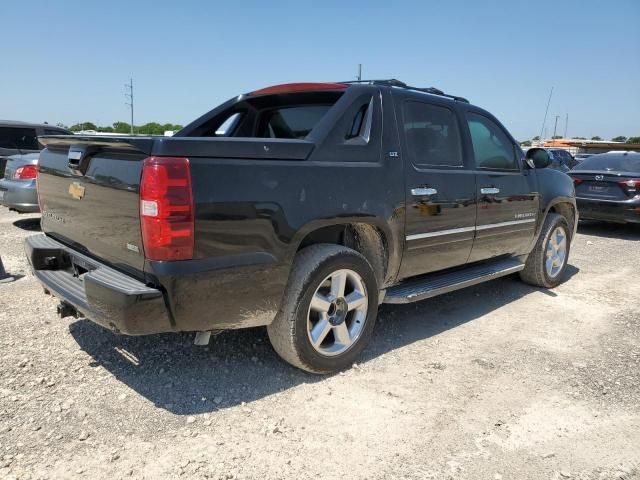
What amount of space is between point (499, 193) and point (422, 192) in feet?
3.96

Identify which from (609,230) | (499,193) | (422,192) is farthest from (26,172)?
(609,230)

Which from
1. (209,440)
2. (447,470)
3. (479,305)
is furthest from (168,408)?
(479,305)

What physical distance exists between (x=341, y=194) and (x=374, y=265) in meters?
0.71

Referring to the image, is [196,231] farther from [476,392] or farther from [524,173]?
[524,173]

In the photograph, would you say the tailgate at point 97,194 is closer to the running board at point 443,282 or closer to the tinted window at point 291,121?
the tinted window at point 291,121

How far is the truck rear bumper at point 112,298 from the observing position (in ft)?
8.21

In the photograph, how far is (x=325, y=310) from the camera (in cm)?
324

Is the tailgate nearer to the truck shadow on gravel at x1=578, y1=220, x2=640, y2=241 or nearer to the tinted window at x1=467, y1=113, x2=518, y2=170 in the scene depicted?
the tinted window at x1=467, y1=113, x2=518, y2=170

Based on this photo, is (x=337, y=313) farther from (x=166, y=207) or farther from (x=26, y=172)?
(x=26, y=172)

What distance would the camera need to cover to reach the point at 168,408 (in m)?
2.87

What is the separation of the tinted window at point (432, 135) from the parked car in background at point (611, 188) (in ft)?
20.6

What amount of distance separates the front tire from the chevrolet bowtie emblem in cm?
136

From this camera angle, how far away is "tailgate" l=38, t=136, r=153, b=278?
8.55 feet

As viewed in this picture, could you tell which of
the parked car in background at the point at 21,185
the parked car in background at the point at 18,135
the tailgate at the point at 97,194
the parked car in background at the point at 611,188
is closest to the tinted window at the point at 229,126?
the tailgate at the point at 97,194
